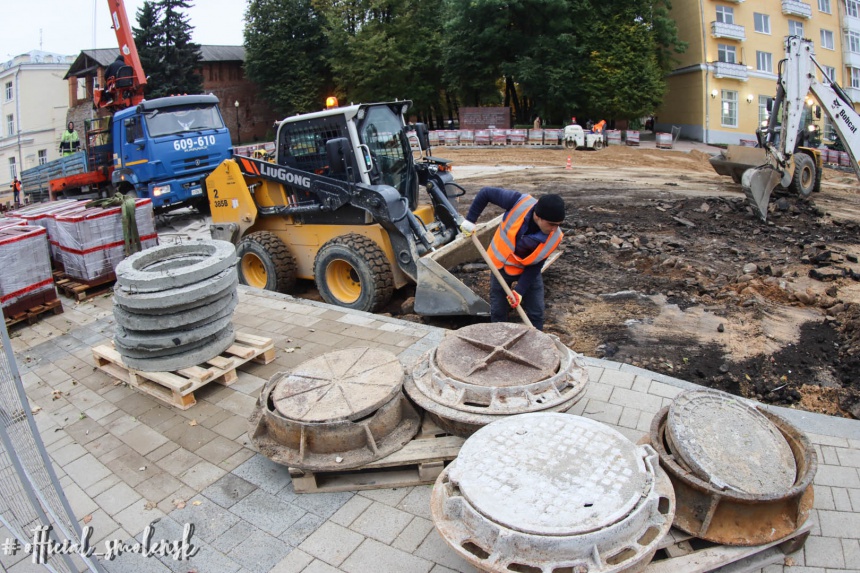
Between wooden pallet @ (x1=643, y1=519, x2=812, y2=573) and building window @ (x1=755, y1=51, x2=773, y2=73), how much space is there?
36411mm

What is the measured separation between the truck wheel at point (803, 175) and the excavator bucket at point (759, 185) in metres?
2.03

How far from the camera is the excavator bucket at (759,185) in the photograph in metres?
11.0

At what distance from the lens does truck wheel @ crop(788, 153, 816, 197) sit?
12.9 m

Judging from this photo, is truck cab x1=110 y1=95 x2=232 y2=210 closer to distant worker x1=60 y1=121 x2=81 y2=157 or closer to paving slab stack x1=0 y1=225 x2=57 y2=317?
paving slab stack x1=0 y1=225 x2=57 y2=317

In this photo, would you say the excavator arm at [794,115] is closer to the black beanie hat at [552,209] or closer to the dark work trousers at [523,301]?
the dark work trousers at [523,301]

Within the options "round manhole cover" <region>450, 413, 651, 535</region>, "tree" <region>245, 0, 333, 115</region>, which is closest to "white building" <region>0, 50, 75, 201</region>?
"tree" <region>245, 0, 333, 115</region>

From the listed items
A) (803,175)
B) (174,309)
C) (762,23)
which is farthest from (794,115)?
(762,23)

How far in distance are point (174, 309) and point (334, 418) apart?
6.69 feet

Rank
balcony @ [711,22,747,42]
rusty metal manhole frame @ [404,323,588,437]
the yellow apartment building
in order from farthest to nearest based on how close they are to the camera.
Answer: the yellow apartment building, balcony @ [711,22,747,42], rusty metal manhole frame @ [404,323,588,437]

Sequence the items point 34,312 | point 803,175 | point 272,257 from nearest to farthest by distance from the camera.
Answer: point 34,312 < point 272,257 < point 803,175

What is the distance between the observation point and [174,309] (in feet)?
15.2

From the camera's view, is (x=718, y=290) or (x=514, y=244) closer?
(x=514, y=244)

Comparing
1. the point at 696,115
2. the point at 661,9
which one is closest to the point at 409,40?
the point at 661,9

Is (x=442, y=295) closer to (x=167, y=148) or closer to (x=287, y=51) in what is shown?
(x=167, y=148)
